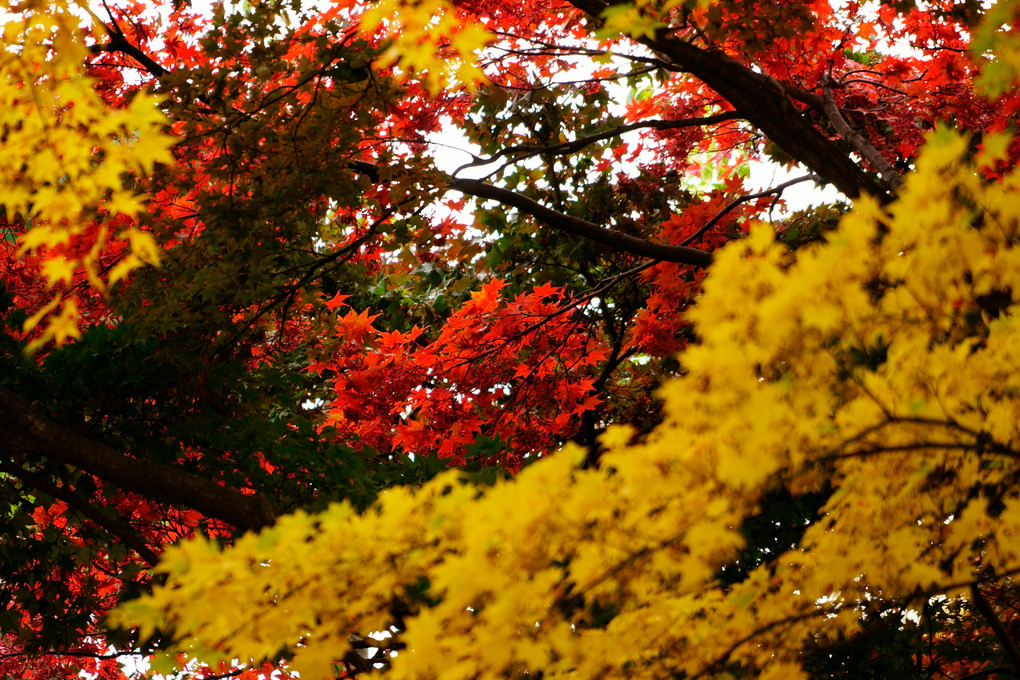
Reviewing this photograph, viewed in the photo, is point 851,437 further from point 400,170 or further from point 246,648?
point 400,170

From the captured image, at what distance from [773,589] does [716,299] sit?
1185mm

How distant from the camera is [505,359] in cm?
488

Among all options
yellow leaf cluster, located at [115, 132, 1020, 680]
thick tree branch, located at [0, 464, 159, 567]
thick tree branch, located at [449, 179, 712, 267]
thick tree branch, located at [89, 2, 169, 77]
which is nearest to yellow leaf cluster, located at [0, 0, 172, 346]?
yellow leaf cluster, located at [115, 132, 1020, 680]

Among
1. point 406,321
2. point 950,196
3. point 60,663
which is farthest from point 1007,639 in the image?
point 60,663

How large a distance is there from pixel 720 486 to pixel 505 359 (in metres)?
3.19

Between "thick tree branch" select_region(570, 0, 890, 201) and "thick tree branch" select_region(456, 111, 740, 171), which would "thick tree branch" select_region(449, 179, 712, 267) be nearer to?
"thick tree branch" select_region(456, 111, 740, 171)

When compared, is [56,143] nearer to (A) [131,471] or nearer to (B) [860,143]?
(A) [131,471]

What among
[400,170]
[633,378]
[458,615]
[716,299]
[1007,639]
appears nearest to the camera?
[716,299]

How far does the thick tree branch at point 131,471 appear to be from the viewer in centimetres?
266

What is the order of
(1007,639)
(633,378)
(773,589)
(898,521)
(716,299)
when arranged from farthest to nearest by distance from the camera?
1. (633,378)
2. (1007,639)
3. (773,589)
4. (898,521)
5. (716,299)

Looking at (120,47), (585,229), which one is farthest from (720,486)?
(120,47)

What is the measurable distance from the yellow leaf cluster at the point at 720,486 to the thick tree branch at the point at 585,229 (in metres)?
1.98

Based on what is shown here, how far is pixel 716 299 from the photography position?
65.6 inches

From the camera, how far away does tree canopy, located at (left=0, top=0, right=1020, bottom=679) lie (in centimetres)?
170
